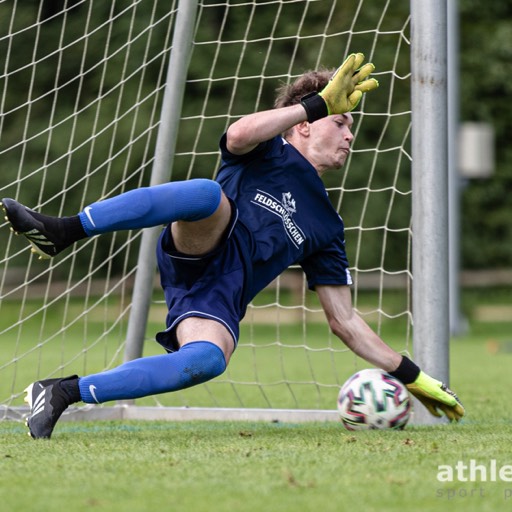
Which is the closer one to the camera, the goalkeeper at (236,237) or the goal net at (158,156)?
the goalkeeper at (236,237)

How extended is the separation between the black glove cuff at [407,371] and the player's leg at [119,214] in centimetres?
110

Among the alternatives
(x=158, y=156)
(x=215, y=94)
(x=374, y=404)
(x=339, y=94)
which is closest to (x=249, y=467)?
(x=374, y=404)

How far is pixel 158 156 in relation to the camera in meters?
5.38

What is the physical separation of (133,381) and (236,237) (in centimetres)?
68

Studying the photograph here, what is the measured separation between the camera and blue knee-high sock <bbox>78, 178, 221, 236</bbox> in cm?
379

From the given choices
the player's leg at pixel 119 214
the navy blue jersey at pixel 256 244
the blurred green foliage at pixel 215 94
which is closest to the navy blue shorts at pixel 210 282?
the navy blue jersey at pixel 256 244

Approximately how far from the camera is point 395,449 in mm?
3623

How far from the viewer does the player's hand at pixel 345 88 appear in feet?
13.3

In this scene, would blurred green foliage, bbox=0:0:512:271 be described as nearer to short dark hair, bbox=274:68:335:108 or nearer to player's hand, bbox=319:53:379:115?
short dark hair, bbox=274:68:335:108

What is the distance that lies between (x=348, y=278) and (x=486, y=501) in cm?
208

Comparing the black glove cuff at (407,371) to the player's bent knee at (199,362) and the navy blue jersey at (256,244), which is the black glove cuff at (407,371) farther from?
the player's bent knee at (199,362)

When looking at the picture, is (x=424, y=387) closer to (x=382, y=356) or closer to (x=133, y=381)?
(x=382, y=356)

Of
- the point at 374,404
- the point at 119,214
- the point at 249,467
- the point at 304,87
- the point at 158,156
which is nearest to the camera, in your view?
the point at 249,467

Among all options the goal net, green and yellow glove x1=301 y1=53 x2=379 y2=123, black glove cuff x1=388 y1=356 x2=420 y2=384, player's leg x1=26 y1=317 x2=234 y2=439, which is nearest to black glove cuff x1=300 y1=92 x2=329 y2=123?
green and yellow glove x1=301 y1=53 x2=379 y2=123
